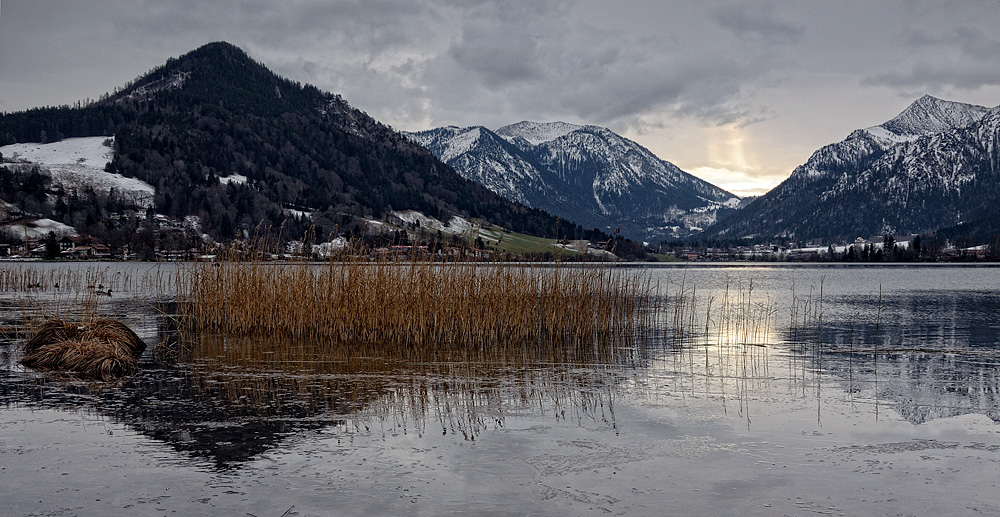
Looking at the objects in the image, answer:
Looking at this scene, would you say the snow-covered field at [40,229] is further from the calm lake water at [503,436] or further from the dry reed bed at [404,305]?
the calm lake water at [503,436]

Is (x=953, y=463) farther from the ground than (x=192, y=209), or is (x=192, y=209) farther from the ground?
(x=192, y=209)

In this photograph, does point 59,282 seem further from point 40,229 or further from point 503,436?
point 40,229

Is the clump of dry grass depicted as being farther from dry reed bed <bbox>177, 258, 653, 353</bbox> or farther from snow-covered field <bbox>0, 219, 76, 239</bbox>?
snow-covered field <bbox>0, 219, 76, 239</bbox>

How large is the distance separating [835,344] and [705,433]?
44.9 feet

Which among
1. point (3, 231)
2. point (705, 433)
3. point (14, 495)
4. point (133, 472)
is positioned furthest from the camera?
point (3, 231)

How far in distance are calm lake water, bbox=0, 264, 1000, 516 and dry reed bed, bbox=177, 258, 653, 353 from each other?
2422 millimetres

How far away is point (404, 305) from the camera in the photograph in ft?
67.6

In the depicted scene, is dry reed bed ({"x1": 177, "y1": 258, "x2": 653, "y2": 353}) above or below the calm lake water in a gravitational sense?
above

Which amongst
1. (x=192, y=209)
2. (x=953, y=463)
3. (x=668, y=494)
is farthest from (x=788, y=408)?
(x=192, y=209)

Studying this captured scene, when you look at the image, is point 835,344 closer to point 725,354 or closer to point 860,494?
point 725,354

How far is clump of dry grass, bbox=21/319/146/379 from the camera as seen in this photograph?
15.3 m

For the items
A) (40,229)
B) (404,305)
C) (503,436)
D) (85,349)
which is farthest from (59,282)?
(40,229)

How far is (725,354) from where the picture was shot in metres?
19.8

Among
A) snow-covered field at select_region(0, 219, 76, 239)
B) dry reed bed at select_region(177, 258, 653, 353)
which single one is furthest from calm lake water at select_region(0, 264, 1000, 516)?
snow-covered field at select_region(0, 219, 76, 239)
